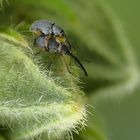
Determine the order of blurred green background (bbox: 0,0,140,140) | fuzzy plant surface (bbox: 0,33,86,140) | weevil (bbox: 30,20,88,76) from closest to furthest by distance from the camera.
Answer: fuzzy plant surface (bbox: 0,33,86,140), weevil (bbox: 30,20,88,76), blurred green background (bbox: 0,0,140,140)

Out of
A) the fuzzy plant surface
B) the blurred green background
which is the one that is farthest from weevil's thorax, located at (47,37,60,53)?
the blurred green background

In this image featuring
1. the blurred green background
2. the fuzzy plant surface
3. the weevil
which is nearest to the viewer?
the fuzzy plant surface

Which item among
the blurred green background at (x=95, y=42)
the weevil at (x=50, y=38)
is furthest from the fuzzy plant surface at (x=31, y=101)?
the blurred green background at (x=95, y=42)

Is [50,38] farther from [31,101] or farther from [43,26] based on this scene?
[31,101]

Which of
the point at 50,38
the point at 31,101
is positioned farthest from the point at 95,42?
the point at 31,101

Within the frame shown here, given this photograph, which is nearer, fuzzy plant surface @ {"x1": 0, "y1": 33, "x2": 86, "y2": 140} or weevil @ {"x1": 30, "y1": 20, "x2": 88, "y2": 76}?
fuzzy plant surface @ {"x1": 0, "y1": 33, "x2": 86, "y2": 140}

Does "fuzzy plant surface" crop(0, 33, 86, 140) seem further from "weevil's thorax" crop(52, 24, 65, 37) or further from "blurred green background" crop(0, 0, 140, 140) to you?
"blurred green background" crop(0, 0, 140, 140)

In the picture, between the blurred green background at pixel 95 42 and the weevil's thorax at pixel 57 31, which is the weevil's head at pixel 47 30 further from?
the blurred green background at pixel 95 42

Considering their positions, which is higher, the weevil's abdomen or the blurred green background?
the weevil's abdomen
